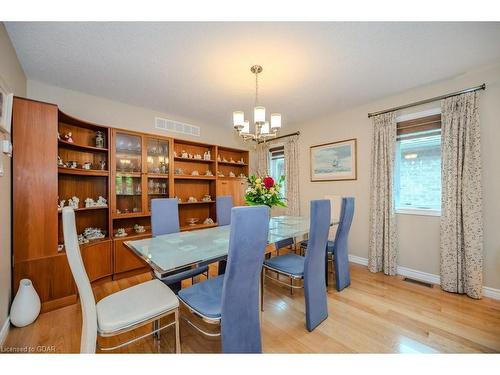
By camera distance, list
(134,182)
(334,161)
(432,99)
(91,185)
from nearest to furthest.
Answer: (432,99)
(91,185)
(134,182)
(334,161)

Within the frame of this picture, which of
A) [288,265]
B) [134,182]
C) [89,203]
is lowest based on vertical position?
[288,265]

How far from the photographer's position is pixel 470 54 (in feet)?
6.34

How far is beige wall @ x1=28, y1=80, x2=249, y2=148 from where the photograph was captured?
2422 millimetres

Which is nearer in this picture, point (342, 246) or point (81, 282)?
point (81, 282)

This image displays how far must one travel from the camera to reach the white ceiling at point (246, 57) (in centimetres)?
159

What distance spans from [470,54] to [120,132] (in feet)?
13.3

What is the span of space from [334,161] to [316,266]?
2229 mm

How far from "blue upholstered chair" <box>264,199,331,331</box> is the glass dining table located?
0.26 m

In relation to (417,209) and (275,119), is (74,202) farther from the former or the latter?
(417,209)

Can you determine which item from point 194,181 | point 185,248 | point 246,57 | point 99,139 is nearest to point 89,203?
point 99,139

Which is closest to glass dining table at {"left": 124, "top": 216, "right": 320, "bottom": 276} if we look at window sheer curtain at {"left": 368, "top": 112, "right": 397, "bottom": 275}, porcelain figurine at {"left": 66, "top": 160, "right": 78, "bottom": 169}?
window sheer curtain at {"left": 368, "top": 112, "right": 397, "bottom": 275}

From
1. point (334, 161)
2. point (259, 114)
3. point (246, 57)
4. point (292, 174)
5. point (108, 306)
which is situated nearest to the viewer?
point (108, 306)

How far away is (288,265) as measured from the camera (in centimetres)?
194
